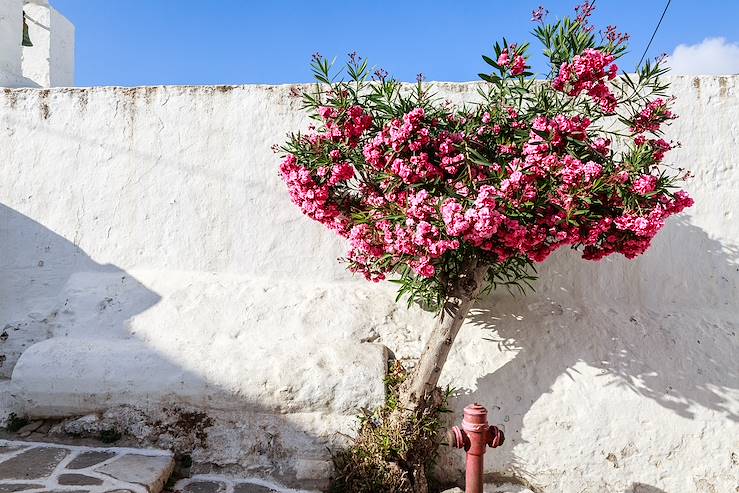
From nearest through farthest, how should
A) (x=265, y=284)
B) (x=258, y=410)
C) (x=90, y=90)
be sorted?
(x=258, y=410), (x=265, y=284), (x=90, y=90)

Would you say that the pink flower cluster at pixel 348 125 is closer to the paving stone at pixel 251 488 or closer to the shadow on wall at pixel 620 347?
the shadow on wall at pixel 620 347

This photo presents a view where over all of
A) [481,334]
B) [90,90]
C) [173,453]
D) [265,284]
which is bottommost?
[173,453]

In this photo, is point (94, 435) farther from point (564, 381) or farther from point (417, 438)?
point (564, 381)

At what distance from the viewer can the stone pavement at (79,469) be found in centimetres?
330

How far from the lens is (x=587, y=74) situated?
134 inches

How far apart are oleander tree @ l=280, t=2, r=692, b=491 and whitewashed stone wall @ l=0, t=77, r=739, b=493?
2.29 feet

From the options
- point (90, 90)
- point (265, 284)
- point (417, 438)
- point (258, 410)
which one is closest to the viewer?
point (417, 438)

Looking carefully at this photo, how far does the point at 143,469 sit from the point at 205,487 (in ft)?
1.37

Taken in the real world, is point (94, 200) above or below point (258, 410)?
above

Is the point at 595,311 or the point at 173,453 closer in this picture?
the point at 173,453

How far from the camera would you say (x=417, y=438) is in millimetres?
3705

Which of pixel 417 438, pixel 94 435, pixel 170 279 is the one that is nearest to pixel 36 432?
pixel 94 435

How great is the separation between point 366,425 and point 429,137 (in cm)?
200

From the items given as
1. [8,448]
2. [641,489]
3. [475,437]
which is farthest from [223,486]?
[641,489]
